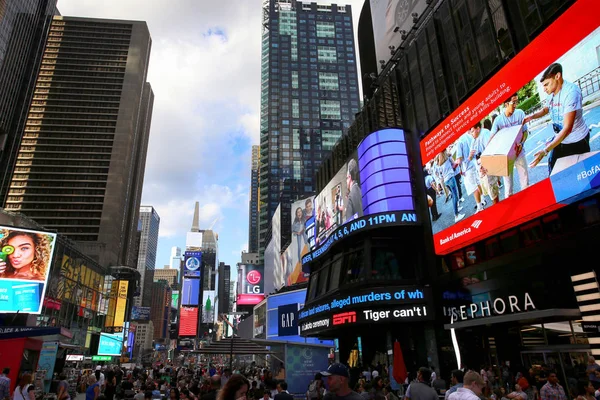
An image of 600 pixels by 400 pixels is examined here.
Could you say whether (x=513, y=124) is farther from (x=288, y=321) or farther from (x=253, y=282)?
(x=253, y=282)

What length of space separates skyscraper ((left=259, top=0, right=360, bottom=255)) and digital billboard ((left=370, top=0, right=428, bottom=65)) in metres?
82.7

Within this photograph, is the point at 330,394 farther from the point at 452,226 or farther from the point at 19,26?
the point at 19,26

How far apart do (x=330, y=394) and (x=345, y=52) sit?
161793mm

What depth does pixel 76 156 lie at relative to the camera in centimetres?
12544

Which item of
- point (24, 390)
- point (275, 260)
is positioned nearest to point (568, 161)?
point (24, 390)

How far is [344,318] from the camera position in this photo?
23.6 metres

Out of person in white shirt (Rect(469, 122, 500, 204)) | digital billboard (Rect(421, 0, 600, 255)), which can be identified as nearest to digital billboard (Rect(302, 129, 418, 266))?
digital billboard (Rect(421, 0, 600, 255))

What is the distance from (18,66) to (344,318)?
134073 millimetres

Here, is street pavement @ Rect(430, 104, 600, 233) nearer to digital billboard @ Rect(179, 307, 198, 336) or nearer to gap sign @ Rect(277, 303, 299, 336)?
gap sign @ Rect(277, 303, 299, 336)

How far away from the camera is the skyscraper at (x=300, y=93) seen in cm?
13425

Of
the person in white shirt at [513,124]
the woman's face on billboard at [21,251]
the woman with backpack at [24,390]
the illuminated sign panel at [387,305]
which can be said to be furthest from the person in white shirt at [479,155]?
the woman's face on billboard at [21,251]

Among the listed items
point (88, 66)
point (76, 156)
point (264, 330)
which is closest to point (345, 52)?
point (88, 66)

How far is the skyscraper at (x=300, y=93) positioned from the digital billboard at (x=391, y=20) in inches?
3257

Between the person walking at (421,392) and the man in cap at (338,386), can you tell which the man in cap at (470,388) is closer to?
the person walking at (421,392)
